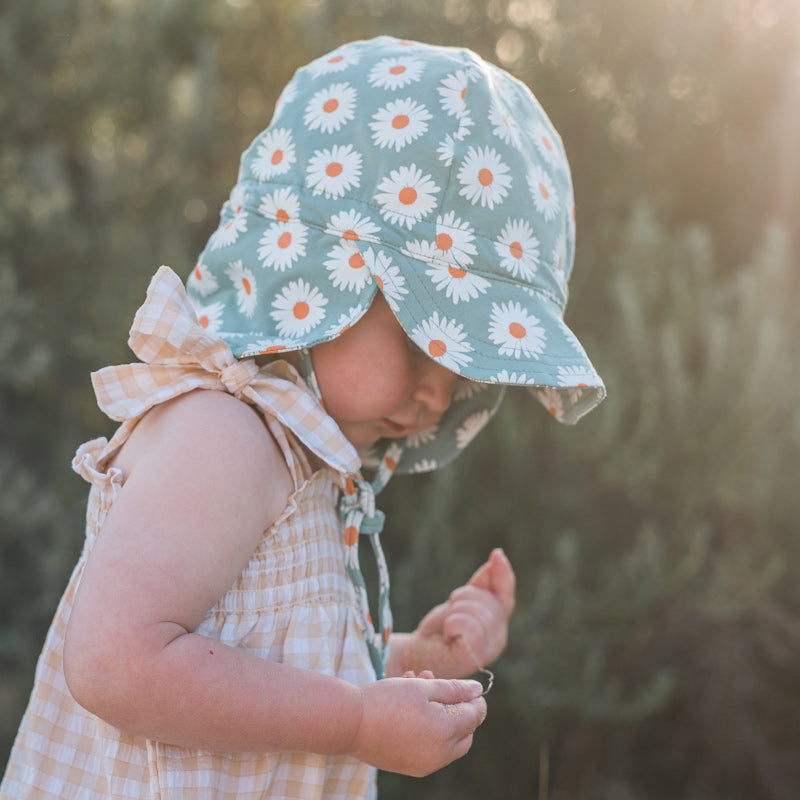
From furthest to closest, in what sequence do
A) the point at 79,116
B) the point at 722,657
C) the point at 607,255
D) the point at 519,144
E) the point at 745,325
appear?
the point at 79,116 < the point at 607,255 < the point at 722,657 < the point at 745,325 < the point at 519,144

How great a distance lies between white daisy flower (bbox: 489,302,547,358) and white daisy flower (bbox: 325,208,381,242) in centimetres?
19

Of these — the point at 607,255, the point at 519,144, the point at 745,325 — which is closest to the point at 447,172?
the point at 519,144

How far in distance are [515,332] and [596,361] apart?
1318 mm

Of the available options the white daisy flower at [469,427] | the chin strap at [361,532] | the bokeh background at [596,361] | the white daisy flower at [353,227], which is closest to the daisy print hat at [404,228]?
the white daisy flower at [353,227]

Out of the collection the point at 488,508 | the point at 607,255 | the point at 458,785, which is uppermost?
the point at 607,255

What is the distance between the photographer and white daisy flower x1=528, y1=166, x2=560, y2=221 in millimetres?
1170

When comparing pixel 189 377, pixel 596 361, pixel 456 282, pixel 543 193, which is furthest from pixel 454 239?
pixel 596 361

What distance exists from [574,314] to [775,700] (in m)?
1.29

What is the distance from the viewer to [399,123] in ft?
3.69

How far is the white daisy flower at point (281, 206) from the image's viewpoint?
1.12 m

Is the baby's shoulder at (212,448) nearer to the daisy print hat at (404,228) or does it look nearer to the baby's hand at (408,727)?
the daisy print hat at (404,228)

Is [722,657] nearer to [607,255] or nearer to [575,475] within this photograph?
[575,475]

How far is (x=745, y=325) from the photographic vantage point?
2277mm

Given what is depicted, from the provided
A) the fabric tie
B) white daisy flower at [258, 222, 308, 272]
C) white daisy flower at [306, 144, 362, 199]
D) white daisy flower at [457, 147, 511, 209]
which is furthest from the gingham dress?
white daisy flower at [457, 147, 511, 209]
